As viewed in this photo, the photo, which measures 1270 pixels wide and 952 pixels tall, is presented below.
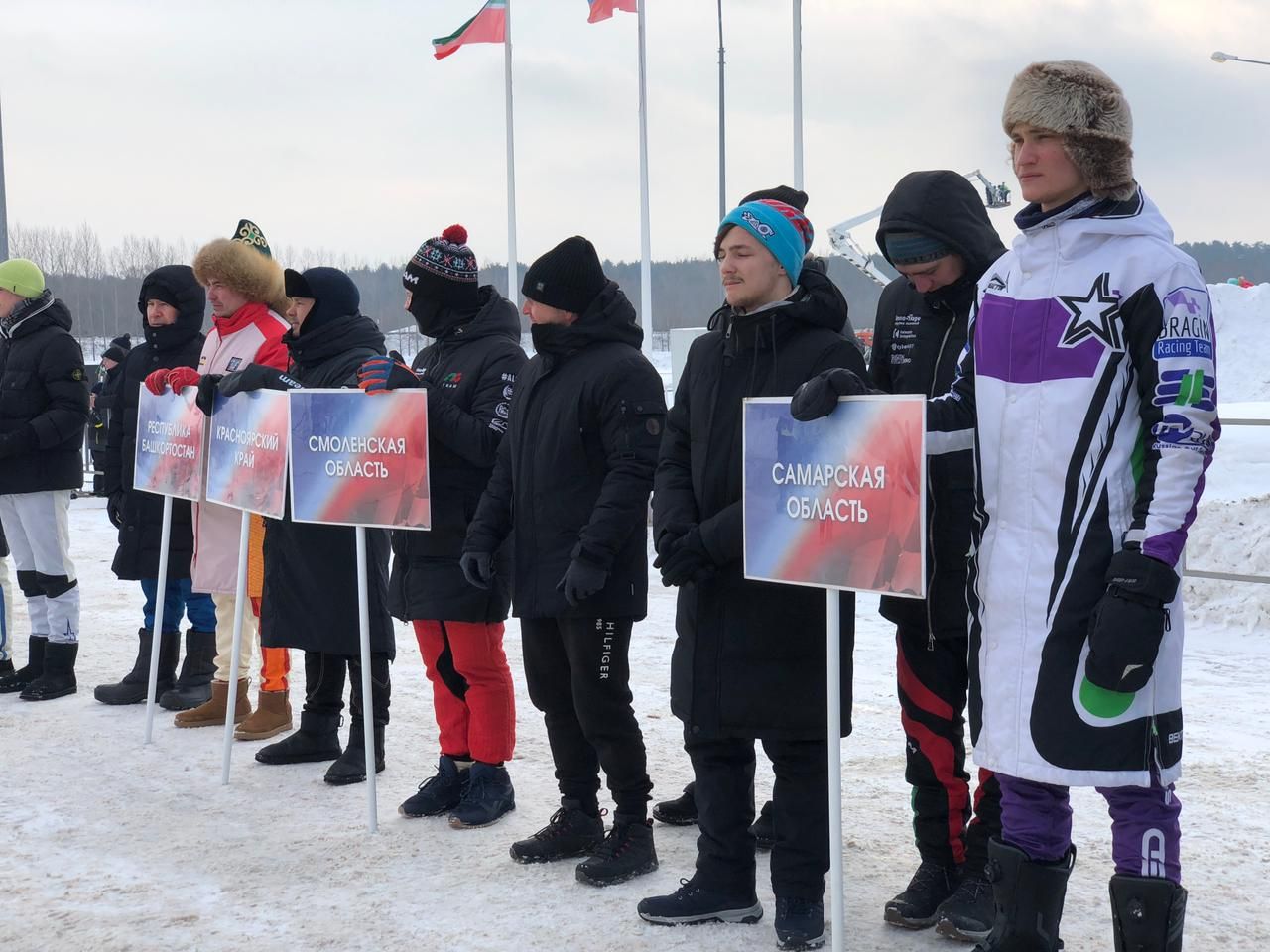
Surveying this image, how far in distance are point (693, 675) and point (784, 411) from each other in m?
0.81

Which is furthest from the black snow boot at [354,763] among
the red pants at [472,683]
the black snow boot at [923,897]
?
the black snow boot at [923,897]

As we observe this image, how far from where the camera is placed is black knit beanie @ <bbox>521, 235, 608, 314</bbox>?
425 cm

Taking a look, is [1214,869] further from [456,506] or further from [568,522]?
[456,506]

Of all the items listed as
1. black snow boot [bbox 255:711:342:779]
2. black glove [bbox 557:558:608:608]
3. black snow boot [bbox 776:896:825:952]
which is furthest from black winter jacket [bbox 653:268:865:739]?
black snow boot [bbox 255:711:342:779]

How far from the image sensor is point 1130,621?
8.57 ft

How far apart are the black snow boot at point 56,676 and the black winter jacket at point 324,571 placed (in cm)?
200

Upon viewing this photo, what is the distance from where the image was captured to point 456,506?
4.77m

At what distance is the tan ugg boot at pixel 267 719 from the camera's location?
234 inches

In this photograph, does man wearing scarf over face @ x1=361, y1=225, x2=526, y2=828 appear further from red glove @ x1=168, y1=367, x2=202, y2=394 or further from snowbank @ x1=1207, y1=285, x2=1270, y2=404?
snowbank @ x1=1207, y1=285, x2=1270, y2=404

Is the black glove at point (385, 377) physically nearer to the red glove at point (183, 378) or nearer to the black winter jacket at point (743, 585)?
the black winter jacket at point (743, 585)

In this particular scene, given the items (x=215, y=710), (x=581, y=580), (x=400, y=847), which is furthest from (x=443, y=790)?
(x=215, y=710)

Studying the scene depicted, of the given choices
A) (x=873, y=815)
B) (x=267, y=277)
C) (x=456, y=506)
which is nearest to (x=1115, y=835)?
(x=873, y=815)

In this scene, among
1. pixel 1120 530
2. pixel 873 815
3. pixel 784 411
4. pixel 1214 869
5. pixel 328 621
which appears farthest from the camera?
pixel 328 621

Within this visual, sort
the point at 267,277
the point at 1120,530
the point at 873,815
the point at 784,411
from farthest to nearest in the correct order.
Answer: the point at 267,277
the point at 873,815
the point at 784,411
the point at 1120,530
